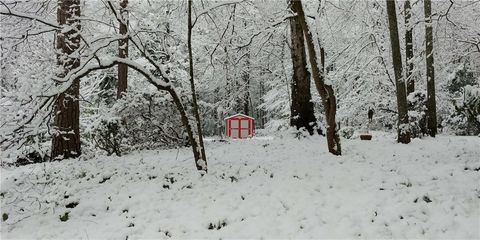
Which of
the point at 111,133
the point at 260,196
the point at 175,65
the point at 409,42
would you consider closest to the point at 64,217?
the point at 260,196

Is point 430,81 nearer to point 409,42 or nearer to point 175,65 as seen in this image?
point 409,42

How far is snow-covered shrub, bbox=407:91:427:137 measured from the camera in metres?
13.0

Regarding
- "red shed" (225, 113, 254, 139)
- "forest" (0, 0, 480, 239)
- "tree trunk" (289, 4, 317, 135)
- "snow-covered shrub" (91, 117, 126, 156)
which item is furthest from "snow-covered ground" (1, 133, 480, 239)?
"red shed" (225, 113, 254, 139)

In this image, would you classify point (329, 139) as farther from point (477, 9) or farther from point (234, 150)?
point (477, 9)

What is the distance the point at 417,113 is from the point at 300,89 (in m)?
4.68

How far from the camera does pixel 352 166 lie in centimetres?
795

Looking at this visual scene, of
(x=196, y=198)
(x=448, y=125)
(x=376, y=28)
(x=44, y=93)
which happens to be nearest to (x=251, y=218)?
(x=196, y=198)

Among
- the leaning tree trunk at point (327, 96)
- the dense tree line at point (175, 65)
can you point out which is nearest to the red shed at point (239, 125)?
the dense tree line at point (175, 65)

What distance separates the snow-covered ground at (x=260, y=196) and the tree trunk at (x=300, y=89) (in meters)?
1.95

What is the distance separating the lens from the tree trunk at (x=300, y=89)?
446 inches

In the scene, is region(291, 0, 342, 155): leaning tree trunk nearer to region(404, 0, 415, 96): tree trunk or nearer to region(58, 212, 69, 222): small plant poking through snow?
region(404, 0, 415, 96): tree trunk

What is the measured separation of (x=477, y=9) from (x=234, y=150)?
12163 mm

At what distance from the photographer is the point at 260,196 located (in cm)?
680

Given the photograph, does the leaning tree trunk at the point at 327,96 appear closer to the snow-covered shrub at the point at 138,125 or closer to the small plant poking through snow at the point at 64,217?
the snow-covered shrub at the point at 138,125
